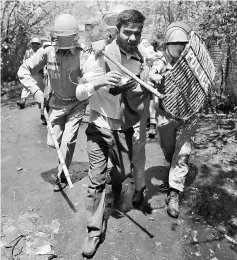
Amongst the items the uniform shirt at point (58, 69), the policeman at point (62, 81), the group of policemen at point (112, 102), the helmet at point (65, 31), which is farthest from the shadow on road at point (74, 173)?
the helmet at point (65, 31)

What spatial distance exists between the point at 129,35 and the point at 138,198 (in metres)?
1.88

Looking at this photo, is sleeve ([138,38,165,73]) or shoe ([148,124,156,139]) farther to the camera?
shoe ([148,124,156,139])

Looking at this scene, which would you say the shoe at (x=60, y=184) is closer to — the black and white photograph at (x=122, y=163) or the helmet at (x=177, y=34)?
the black and white photograph at (x=122, y=163)

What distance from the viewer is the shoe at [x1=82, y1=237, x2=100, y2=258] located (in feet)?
9.73

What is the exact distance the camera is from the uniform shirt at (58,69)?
404 centimetres

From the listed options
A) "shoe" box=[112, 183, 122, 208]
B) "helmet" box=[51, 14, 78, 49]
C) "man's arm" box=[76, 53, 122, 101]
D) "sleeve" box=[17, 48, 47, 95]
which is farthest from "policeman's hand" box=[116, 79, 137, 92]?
"sleeve" box=[17, 48, 47, 95]

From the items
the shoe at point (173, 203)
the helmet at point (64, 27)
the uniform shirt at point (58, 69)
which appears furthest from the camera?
the uniform shirt at point (58, 69)

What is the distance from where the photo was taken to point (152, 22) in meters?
10.5

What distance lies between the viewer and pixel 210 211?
3.66 meters

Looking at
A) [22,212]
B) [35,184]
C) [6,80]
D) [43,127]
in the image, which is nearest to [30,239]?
[22,212]

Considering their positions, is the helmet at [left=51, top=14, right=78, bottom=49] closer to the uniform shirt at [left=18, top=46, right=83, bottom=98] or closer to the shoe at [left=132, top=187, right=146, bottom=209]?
the uniform shirt at [left=18, top=46, right=83, bottom=98]

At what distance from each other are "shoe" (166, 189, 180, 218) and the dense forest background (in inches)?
76.6

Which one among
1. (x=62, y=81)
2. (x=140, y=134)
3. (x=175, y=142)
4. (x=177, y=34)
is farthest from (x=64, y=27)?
(x=175, y=142)

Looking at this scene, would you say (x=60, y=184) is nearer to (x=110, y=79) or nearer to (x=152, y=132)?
(x=110, y=79)
